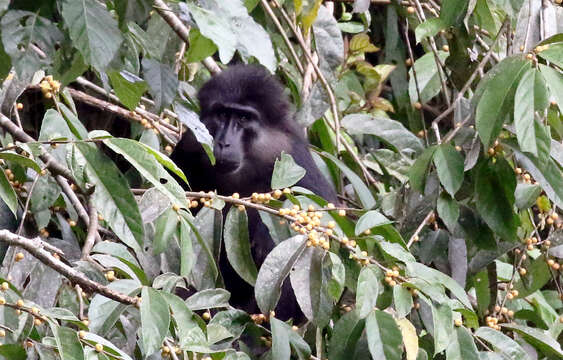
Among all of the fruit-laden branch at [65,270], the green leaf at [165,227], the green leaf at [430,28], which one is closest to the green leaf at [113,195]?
the fruit-laden branch at [65,270]

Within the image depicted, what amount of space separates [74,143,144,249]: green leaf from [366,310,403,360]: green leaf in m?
0.55

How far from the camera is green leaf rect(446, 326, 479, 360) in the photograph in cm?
239

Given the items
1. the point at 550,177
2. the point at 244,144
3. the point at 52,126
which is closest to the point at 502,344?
the point at 550,177

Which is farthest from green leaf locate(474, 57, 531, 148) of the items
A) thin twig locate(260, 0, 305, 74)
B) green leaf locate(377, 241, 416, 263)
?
thin twig locate(260, 0, 305, 74)

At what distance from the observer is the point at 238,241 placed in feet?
8.91

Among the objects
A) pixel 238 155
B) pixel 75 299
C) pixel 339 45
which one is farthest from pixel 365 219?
pixel 238 155

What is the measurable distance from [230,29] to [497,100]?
107 cm

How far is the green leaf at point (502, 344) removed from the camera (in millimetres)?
2541

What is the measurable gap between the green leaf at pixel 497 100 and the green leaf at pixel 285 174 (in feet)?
1.56

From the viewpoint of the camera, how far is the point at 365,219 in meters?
2.57

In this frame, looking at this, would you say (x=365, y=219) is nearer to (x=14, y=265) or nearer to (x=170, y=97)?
(x=170, y=97)

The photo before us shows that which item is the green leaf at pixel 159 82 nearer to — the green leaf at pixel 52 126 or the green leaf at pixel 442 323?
the green leaf at pixel 52 126

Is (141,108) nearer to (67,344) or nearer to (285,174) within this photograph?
(285,174)

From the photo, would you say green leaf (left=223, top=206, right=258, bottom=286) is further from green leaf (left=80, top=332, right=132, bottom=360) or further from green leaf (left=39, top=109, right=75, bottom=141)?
green leaf (left=80, top=332, right=132, bottom=360)
